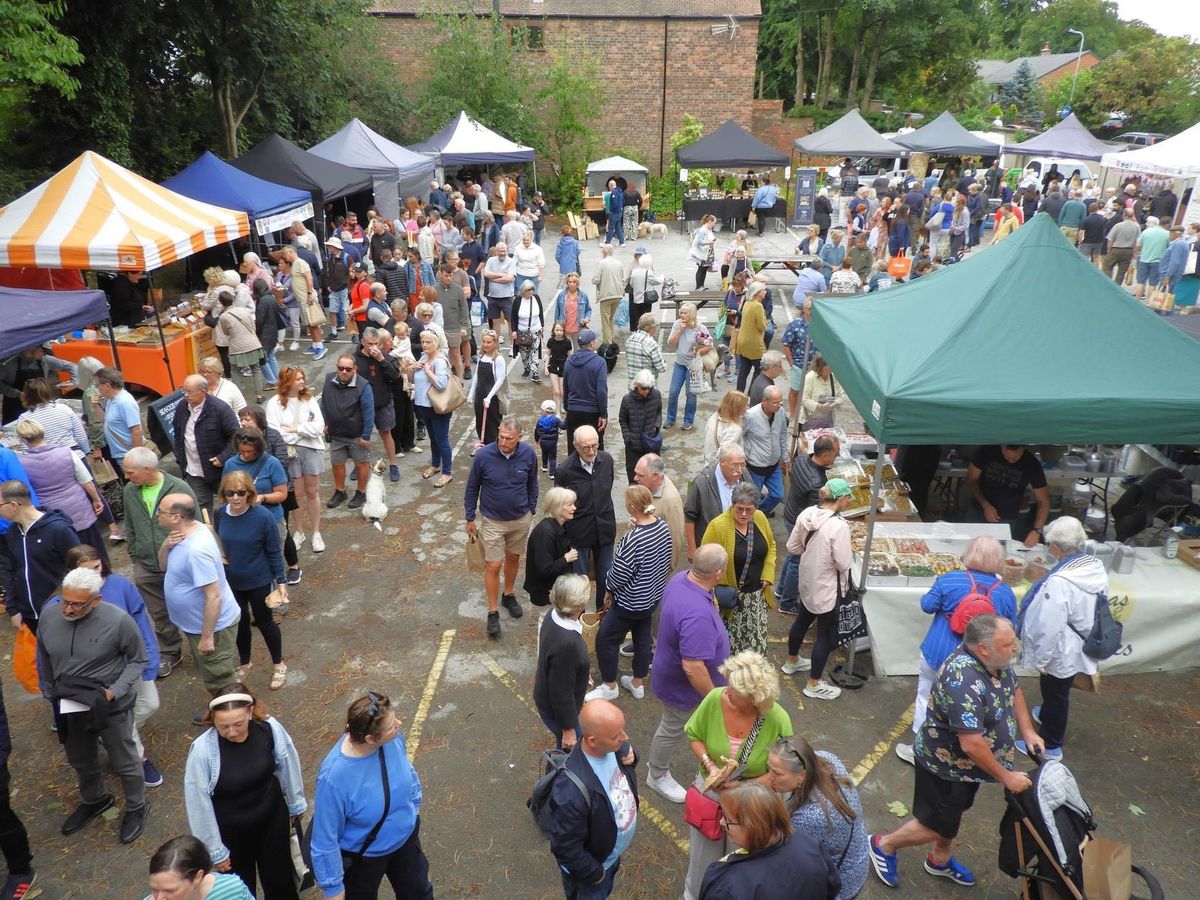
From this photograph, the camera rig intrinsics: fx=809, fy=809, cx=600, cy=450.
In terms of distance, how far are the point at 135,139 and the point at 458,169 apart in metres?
11.7

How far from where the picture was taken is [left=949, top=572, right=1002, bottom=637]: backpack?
4.24 metres

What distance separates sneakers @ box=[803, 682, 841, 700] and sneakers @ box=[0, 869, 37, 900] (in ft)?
14.8

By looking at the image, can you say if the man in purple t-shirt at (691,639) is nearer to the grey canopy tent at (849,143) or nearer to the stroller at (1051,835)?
the stroller at (1051,835)

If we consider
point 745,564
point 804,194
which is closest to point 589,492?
point 745,564

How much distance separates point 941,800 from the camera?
12.7 feet

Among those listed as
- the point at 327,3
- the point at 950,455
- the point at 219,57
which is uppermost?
the point at 327,3

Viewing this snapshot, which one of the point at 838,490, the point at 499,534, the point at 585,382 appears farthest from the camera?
the point at 585,382

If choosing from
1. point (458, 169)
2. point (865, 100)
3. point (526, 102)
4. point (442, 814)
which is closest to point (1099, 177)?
point (865, 100)

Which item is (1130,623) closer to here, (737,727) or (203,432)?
(737,727)

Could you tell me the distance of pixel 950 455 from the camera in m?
7.92

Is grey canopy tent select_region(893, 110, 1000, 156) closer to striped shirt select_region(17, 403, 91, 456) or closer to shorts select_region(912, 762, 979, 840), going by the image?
striped shirt select_region(17, 403, 91, 456)

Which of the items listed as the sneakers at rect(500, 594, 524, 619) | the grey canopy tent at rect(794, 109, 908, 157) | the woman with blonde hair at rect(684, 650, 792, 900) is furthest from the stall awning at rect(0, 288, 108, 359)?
the grey canopy tent at rect(794, 109, 908, 157)

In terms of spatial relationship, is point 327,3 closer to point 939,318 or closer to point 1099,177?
point 939,318

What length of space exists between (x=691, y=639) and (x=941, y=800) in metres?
1.39
